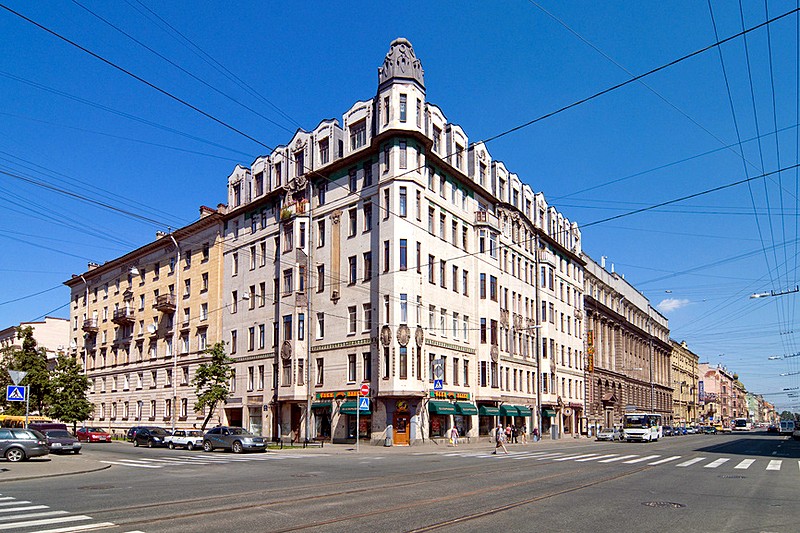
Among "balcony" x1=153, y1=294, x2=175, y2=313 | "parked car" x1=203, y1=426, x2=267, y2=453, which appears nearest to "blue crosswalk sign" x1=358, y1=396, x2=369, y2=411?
"parked car" x1=203, y1=426, x2=267, y2=453

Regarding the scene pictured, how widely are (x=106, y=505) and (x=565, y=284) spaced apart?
64661 millimetres

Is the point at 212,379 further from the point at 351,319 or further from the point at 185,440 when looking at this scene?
the point at 351,319

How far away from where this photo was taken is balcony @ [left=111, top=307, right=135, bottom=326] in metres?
69.6

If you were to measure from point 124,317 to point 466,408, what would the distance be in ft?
130

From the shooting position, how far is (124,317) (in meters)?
69.5

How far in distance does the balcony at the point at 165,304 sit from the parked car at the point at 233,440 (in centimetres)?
2850

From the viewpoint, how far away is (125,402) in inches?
2739

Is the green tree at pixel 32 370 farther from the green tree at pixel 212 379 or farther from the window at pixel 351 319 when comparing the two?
the window at pixel 351 319

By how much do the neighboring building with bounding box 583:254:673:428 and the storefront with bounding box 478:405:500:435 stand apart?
25393 millimetres

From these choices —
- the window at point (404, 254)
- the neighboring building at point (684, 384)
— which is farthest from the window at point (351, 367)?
the neighboring building at point (684, 384)

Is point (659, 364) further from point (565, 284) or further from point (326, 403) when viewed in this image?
point (326, 403)

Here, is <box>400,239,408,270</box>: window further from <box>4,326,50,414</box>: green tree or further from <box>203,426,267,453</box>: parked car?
<box>4,326,50,414</box>: green tree

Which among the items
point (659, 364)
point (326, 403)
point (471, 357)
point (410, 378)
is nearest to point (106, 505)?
point (410, 378)

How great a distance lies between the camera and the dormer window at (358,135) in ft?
162
